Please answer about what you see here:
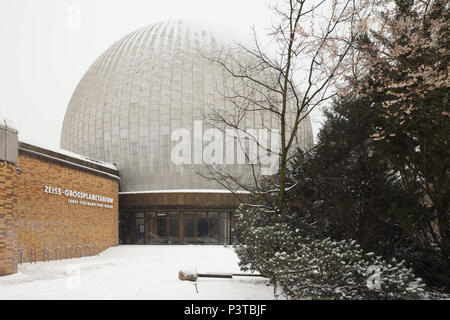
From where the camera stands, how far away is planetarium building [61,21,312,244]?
28.7 m

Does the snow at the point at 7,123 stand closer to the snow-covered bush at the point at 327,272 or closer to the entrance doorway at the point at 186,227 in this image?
the snow-covered bush at the point at 327,272

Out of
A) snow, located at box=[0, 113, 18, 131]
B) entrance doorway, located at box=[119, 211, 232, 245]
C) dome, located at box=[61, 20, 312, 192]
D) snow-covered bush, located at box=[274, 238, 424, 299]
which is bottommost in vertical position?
Answer: entrance doorway, located at box=[119, 211, 232, 245]

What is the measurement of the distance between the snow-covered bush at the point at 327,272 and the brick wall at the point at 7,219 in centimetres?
781

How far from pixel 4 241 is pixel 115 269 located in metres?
4.15

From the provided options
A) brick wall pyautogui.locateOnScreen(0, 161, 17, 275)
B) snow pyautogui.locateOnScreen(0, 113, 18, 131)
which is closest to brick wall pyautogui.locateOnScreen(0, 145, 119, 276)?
brick wall pyautogui.locateOnScreen(0, 161, 17, 275)

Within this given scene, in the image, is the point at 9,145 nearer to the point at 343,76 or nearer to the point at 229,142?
the point at 343,76

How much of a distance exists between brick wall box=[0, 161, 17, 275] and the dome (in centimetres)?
1685

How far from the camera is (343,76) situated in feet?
32.7

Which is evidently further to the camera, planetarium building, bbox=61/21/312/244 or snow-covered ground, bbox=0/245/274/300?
planetarium building, bbox=61/21/312/244

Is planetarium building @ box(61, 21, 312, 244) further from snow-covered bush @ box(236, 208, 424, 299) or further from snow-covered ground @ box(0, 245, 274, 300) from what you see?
snow-covered bush @ box(236, 208, 424, 299)

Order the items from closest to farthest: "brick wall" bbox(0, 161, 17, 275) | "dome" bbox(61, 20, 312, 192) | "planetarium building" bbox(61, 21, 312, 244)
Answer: "brick wall" bbox(0, 161, 17, 275), "planetarium building" bbox(61, 21, 312, 244), "dome" bbox(61, 20, 312, 192)

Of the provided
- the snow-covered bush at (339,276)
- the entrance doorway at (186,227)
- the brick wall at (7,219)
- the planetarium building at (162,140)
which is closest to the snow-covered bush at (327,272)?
the snow-covered bush at (339,276)
